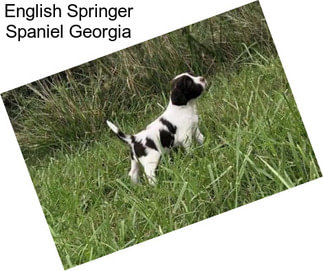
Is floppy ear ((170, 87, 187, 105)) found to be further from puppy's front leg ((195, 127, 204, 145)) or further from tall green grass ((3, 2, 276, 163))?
puppy's front leg ((195, 127, 204, 145))

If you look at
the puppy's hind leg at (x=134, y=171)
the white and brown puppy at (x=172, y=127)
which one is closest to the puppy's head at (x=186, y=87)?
the white and brown puppy at (x=172, y=127)

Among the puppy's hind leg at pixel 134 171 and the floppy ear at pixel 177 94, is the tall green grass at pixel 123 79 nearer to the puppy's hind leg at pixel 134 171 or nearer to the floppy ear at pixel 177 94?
the floppy ear at pixel 177 94

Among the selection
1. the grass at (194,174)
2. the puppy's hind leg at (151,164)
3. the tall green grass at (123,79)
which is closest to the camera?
the grass at (194,174)

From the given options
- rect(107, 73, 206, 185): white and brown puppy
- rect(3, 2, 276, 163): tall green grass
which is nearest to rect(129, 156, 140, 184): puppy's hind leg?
rect(107, 73, 206, 185): white and brown puppy

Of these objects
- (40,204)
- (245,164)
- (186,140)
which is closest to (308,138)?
(245,164)

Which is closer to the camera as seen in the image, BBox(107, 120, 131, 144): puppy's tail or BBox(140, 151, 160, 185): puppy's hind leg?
BBox(140, 151, 160, 185): puppy's hind leg

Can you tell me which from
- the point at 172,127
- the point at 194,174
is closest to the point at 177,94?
the point at 172,127

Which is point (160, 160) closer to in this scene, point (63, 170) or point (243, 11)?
point (63, 170)

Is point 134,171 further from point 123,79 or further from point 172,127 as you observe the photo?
point 123,79
